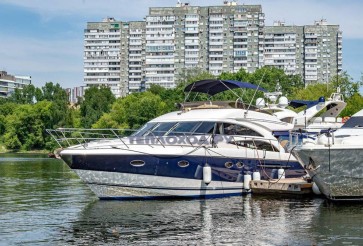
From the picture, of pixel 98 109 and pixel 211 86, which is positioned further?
pixel 98 109

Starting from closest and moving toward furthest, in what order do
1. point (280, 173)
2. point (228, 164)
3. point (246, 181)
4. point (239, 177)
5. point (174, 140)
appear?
point (174, 140)
point (228, 164)
point (246, 181)
point (239, 177)
point (280, 173)

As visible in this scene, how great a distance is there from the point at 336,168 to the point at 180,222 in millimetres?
A: 5803

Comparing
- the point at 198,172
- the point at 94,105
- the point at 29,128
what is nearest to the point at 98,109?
the point at 94,105

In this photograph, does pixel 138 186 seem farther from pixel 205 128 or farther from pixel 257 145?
pixel 257 145

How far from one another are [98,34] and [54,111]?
171ft

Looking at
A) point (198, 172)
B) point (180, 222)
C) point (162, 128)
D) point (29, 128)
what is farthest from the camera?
point (29, 128)

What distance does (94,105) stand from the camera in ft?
385

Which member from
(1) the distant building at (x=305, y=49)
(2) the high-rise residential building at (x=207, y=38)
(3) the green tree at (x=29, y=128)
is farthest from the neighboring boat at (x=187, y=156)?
(1) the distant building at (x=305, y=49)

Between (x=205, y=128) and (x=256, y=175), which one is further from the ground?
(x=205, y=128)

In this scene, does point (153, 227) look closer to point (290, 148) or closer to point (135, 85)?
point (290, 148)

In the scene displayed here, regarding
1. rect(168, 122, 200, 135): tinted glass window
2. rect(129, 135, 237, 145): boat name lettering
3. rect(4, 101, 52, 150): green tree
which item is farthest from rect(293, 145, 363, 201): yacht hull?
rect(4, 101, 52, 150): green tree

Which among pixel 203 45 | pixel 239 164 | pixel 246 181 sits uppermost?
pixel 203 45

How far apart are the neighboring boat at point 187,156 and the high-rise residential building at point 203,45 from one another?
382 ft

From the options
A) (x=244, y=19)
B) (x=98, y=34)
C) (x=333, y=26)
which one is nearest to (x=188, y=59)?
(x=244, y=19)
